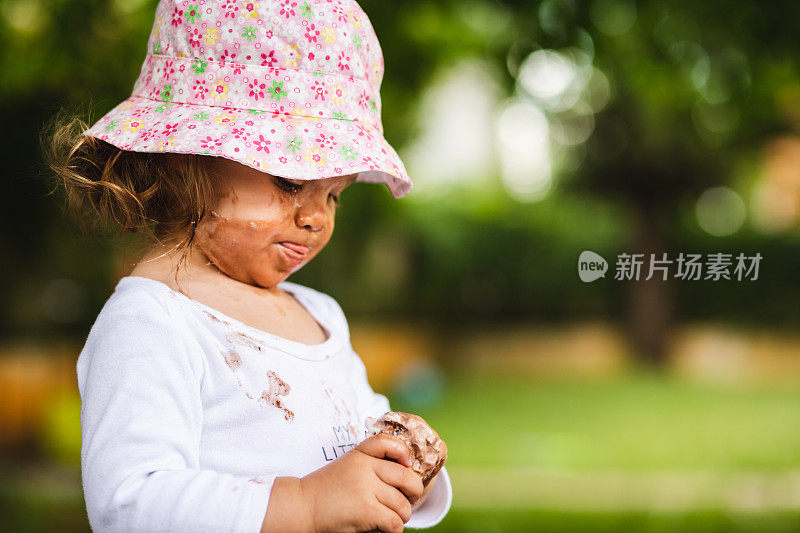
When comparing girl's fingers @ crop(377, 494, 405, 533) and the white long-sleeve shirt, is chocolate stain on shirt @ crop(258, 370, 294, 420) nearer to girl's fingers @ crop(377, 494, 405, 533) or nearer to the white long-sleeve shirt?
the white long-sleeve shirt

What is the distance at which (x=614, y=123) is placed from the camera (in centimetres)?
1198

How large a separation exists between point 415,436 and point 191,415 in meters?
0.38

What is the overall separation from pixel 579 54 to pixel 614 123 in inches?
345

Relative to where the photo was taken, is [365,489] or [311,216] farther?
[311,216]

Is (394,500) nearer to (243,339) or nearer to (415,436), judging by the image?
(415,436)

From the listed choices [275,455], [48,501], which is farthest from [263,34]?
[48,501]

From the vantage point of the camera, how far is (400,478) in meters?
1.37

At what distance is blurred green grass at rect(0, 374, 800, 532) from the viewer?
17.5 ft
